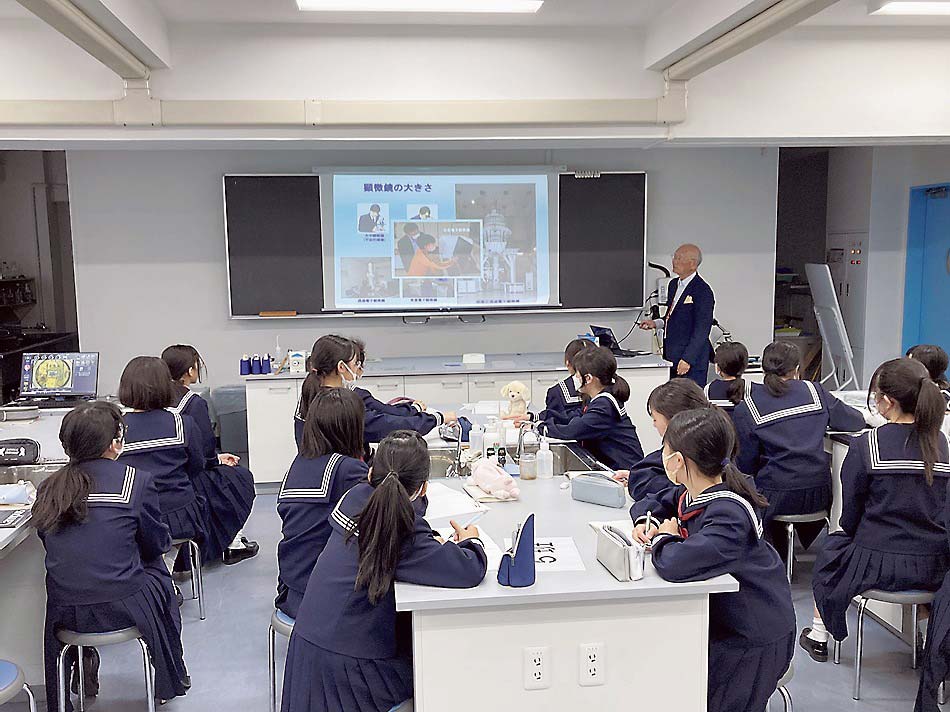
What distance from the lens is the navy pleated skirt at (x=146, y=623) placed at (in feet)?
8.58

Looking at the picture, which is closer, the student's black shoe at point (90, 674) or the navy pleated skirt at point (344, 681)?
the navy pleated skirt at point (344, 681)

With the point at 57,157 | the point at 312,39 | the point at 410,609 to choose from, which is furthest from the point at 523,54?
the point at 57,157

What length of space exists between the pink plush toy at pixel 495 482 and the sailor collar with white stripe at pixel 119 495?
1.18m

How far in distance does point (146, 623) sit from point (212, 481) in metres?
1.27

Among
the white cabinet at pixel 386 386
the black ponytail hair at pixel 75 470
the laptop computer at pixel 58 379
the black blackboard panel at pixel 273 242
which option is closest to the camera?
the black ponytail hair at pixel 75 470

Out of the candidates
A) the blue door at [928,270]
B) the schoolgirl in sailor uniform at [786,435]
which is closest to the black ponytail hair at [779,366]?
the schoolgirl in sailor uniform at [786,435]

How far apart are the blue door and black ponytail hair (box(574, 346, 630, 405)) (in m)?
4.57

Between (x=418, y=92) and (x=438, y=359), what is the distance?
81.4 inches

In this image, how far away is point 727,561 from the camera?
2.09 m

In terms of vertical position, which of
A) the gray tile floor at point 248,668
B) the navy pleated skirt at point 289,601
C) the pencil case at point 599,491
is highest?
the pencil case at point 599,491

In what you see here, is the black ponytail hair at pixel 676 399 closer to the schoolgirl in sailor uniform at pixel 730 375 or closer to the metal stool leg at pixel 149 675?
the schoolgirl in sailor uniform at pixel 730 375

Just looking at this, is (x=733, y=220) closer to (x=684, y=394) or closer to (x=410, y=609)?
(x=684, y=394)

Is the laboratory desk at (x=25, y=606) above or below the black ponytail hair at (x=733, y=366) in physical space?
below

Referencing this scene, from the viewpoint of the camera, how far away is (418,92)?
5082 millimetres
